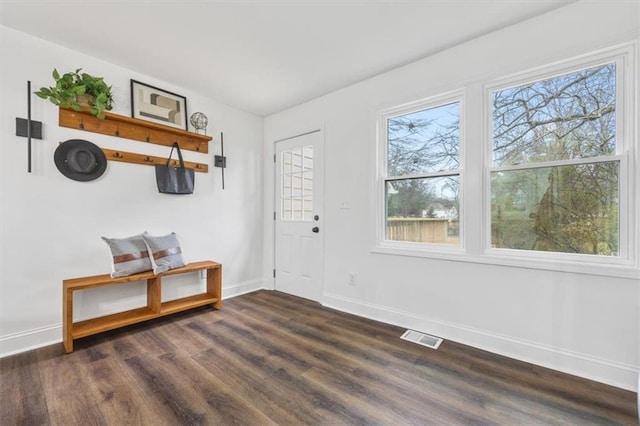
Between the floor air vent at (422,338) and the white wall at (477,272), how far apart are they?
0.08 metres

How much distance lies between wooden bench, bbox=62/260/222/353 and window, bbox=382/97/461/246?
2.08 m

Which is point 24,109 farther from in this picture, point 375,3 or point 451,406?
point 451,406

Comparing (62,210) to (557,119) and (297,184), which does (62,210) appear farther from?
(557,119)

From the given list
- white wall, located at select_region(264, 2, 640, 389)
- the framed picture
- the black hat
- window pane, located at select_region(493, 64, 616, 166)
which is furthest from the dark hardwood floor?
the framed picture

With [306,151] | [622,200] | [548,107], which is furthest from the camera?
[306,151]

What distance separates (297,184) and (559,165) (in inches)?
105

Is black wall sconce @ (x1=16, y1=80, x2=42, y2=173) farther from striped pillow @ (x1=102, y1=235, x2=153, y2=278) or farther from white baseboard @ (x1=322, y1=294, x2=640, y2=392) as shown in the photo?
white baseboard @ (x1=322, y1=294, x2=640, y2=392)

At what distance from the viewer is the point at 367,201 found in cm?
293

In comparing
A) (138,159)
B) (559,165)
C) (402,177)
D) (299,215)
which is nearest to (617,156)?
(559,165)

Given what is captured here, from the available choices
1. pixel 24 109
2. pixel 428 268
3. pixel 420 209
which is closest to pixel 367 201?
pixel 420 209

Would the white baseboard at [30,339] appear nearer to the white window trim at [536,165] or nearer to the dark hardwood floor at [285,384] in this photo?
the dark hardwood floor at [285,384]

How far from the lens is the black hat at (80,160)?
2.35 metres

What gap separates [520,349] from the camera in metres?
2.07

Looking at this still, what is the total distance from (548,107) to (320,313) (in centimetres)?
277
